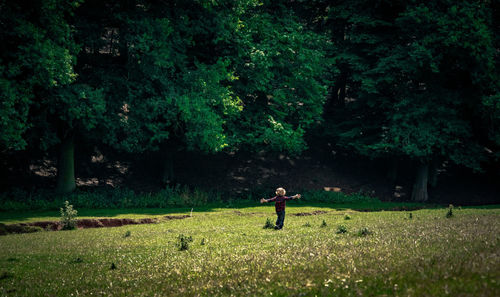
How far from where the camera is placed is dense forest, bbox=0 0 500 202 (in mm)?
26719

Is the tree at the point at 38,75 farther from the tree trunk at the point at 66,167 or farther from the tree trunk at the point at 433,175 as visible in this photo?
the tree trunk at the point at 433,175

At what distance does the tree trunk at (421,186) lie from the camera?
3912 centimetres

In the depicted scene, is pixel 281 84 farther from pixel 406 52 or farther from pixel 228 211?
pixel 228 211

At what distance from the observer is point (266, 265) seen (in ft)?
31.5

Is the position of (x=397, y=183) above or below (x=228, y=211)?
above

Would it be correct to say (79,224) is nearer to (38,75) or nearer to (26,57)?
(38,75)

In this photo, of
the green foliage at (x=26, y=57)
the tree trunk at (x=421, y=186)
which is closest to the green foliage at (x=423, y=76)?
the tree trunk at (x=421, y=186)

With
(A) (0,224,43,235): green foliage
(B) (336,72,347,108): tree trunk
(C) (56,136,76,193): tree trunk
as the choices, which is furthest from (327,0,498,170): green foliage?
(A) (0,224,43,235): green foliage

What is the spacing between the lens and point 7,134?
79.4ft

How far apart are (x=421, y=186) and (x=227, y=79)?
825 inches

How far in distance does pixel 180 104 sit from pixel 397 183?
26.3 metres

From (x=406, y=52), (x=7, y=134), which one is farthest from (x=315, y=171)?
(x=7, y=134)

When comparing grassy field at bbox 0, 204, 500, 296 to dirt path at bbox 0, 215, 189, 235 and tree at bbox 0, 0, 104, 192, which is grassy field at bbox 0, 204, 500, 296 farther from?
tree at bbox 0, 0, 104, 192

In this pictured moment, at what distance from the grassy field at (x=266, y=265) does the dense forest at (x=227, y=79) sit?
14.3 m
